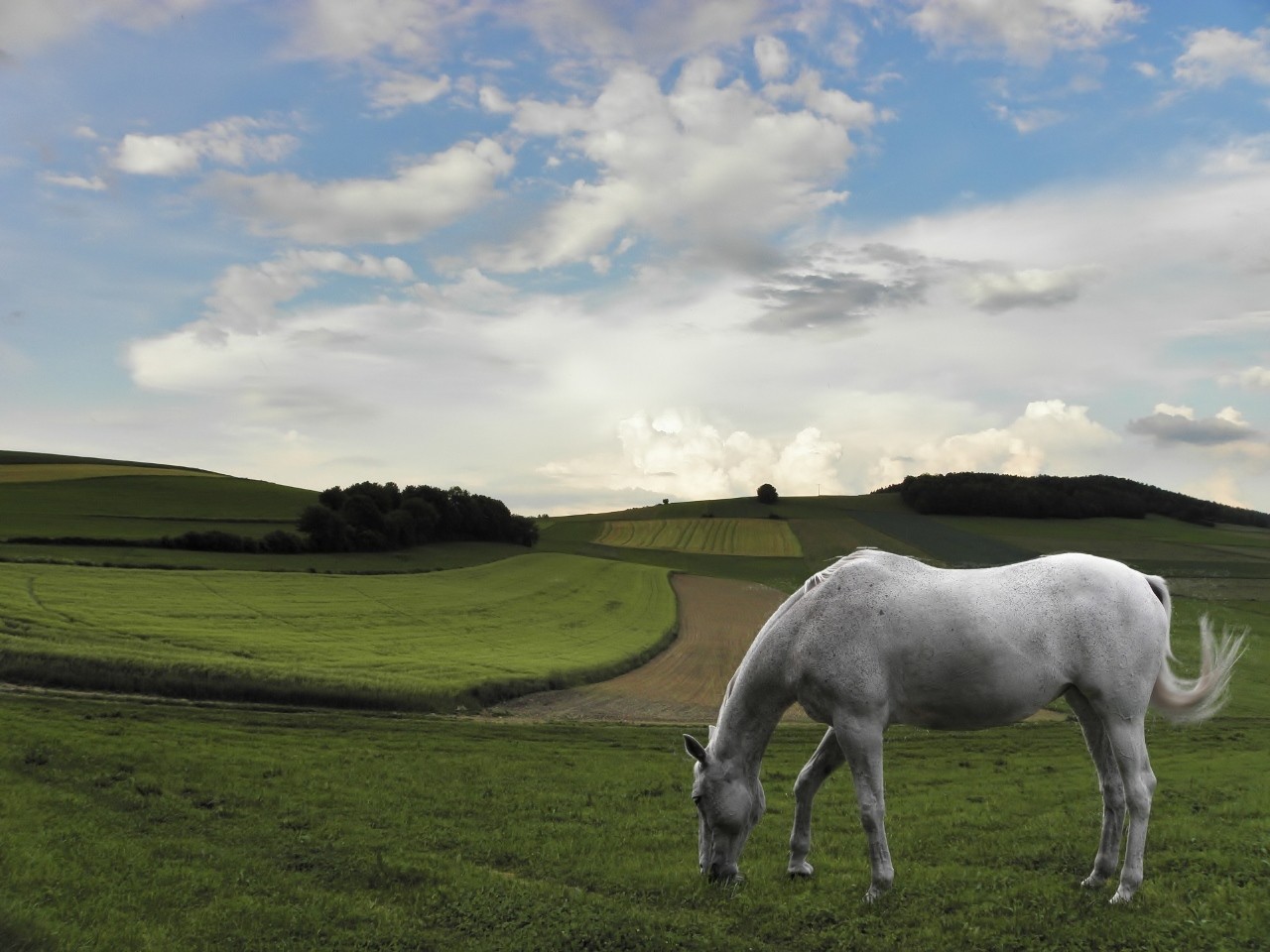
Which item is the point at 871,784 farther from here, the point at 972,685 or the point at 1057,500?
the point at 1057,500

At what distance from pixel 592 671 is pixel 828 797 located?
2278 cm

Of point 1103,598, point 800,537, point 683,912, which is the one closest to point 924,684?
point 1103,598

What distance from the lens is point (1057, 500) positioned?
111188mm

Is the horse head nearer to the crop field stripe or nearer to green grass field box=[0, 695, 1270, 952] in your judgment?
green grass field box=[0, 695, 1270, 952]

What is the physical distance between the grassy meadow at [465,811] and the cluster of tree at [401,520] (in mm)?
30502

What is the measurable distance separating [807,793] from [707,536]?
99.3 m

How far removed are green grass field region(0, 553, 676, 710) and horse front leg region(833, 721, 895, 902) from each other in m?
23.1

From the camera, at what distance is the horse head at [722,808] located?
361 inches

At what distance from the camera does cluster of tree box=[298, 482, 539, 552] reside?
252ft

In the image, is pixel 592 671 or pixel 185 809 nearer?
pixel 185 809

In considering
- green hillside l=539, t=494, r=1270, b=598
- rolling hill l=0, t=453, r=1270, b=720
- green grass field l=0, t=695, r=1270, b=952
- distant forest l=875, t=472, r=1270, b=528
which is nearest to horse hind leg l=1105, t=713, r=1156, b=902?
green grass field l=0, t=695, r=1270, b=952

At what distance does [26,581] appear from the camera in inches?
1802

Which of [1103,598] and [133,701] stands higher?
[1103,598]

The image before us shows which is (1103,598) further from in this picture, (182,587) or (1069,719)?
(182,587)
